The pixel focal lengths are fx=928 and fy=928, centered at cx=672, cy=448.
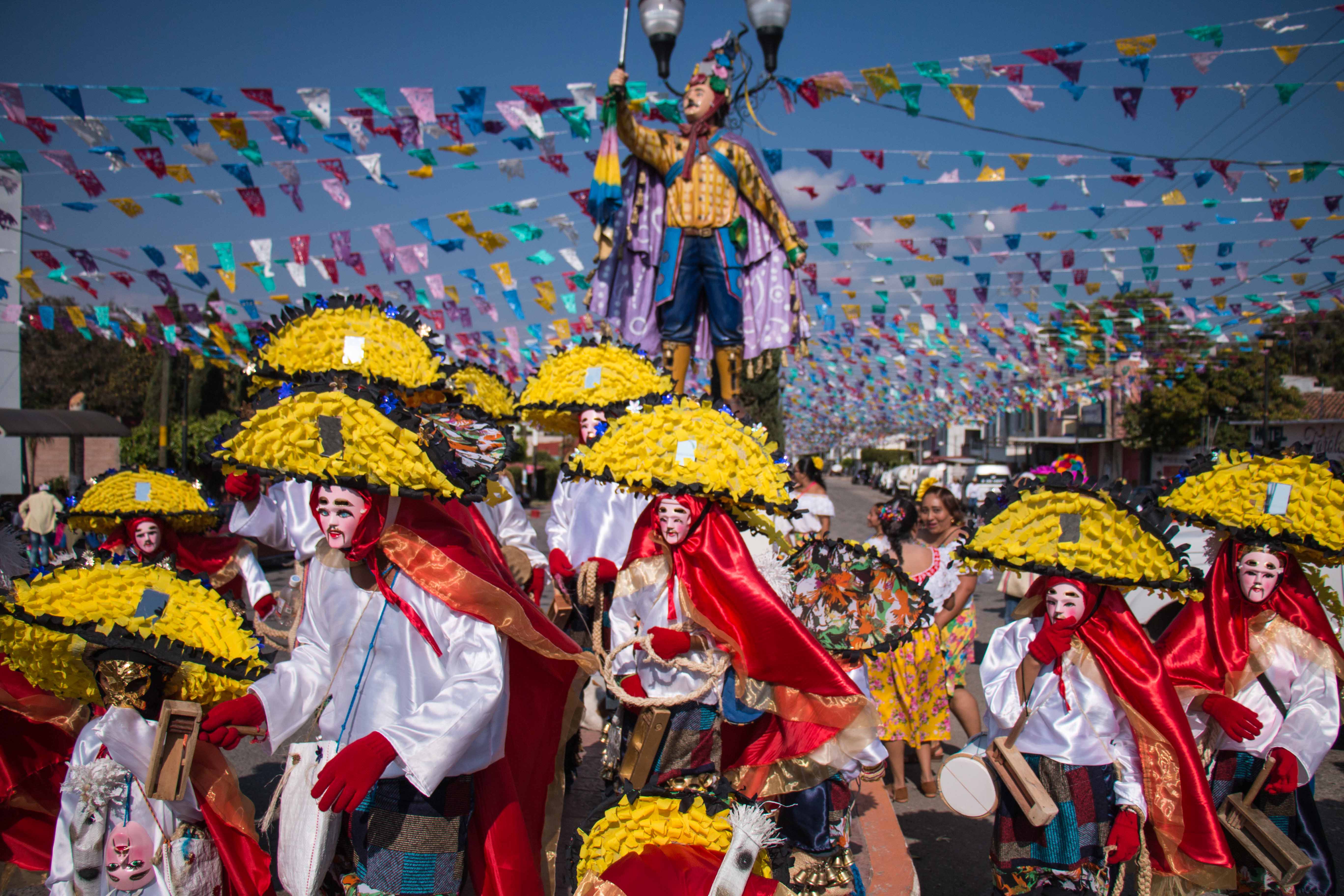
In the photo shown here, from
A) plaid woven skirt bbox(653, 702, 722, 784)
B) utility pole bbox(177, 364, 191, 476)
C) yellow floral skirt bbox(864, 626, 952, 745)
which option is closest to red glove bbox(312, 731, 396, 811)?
plaid woven skirt bbox(653, 702, 722, 784)

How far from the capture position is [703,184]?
636 centimetres

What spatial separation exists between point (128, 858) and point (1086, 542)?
125 inches

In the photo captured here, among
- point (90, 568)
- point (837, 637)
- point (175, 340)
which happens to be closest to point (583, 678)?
point (837, 637)

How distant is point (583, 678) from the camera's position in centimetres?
371

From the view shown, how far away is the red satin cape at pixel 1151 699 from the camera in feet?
10.4

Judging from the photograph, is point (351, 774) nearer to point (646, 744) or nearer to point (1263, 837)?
point (646, 744)

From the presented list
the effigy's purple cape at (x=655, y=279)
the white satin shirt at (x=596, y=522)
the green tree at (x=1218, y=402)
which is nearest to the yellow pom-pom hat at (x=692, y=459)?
the white satin shirt at (x=596, y=522)

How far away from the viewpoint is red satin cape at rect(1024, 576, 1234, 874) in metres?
3.18

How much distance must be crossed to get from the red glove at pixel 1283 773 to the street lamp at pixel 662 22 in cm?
499

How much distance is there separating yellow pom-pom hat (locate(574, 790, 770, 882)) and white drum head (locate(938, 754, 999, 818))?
94 centimetres

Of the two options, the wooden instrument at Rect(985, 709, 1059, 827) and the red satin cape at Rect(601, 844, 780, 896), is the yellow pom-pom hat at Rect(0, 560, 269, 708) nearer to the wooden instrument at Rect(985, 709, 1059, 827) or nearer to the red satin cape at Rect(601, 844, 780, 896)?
the red satin cape at Rect(601, 844, 780, 896)

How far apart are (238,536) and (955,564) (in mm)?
4398

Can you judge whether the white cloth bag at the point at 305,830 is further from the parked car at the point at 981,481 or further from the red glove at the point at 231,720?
the parked car at the point at 981,481

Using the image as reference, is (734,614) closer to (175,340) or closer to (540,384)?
(540,384)
